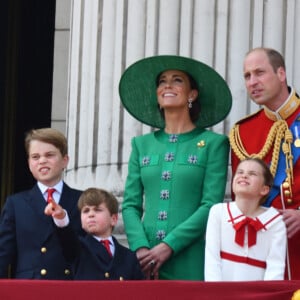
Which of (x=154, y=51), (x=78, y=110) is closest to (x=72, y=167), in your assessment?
(x=78, y=110)

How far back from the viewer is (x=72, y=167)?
345 inches

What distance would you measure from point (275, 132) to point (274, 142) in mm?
51

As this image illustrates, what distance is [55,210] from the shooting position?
654cm

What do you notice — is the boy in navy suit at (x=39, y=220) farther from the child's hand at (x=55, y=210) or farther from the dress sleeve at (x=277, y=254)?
the dress sleeve at (x=277, y=254)

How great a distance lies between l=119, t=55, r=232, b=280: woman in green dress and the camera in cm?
704

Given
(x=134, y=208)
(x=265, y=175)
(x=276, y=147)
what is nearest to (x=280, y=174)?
(x=276, y=147)

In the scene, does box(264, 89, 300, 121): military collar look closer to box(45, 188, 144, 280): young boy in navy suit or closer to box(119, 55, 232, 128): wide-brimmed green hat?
box(119, 55, 232, 128): wide-brimmed green hat

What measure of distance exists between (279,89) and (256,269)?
1.02 m

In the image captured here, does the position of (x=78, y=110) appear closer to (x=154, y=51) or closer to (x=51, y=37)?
(x=154, y=51)

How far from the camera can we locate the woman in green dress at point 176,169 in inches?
277

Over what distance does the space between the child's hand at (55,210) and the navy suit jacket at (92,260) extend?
106 mm

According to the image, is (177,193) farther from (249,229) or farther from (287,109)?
(287,109)

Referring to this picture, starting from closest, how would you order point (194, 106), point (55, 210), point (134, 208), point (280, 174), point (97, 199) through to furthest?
point (55, 210) → point (97, 199) → point (280, 174) → point (134, 208) → point (194, 106)

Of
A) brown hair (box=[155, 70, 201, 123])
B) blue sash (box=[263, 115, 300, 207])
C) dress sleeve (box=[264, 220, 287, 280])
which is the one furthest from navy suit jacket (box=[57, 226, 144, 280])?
brown hair (box=[155, 70, 201, 123])
